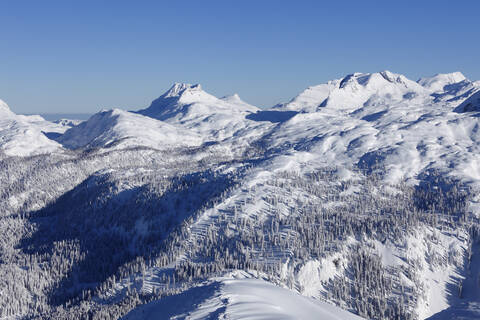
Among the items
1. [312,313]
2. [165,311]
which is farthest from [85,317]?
[312,313]

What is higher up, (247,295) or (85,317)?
(247,295)

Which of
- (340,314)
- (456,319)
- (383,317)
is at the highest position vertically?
(456,319)

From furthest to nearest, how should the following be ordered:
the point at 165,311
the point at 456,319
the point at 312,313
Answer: the point at 165,311
the point at 312,313
the point at 456,319

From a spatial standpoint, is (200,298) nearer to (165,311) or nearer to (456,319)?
(165,311)

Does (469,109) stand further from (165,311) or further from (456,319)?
(165,311)

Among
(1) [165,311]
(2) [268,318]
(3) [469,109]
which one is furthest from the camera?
Result: (3) [469,109]

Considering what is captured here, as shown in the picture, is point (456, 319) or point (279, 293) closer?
point (456, 319)

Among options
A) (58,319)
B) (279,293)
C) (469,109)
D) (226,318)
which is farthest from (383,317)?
(58,319)
